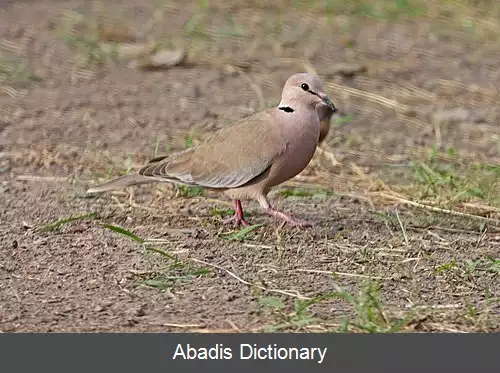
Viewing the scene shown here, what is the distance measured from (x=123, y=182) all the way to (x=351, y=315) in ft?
4.95

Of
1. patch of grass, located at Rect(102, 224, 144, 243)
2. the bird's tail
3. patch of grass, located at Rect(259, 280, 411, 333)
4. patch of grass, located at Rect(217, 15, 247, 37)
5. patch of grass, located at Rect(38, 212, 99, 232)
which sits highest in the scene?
patch of grass, located at Rect(259, 280, 411, 333)

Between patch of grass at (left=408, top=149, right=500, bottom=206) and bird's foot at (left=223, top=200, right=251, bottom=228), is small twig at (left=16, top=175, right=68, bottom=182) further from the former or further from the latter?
patch of grass at (left=408, top=149, right=500, bottom=206)

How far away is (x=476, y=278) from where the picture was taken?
14.8 ft

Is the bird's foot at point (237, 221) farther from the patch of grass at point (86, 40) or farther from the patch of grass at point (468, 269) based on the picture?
the patch of grass at point (86, 40)

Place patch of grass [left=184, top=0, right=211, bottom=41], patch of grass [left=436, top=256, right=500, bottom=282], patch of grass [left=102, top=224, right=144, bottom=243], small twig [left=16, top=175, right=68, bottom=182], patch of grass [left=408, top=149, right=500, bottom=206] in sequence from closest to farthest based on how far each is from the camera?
1. patch of grass [left=436, top=256, right=500, bottom=282]
2. patch of grass [left=102, top=224, right=144, bottom=243]
3. patch of grass [left=408, top=149, right=500, bottom=206]
4. small twig [left=16, top=175, right=68, bottom=182]
5. patch of grass [left=184, top=0, right=211, bottom=41]

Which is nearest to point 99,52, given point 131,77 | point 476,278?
point 131,77

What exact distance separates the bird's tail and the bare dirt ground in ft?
0.37

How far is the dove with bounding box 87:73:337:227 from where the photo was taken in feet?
15.9

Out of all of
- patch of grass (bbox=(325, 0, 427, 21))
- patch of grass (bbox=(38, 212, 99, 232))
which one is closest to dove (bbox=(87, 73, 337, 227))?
patch of grass (bbox=(38, 212, 99, 232))

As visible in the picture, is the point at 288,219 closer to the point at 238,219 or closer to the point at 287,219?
the point at 287,219

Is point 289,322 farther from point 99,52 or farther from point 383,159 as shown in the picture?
point 99,52

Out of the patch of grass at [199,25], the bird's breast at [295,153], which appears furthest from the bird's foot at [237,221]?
the patch of grass at [199,25]

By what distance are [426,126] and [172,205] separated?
2.12m

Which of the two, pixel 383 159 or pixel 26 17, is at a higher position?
pixel 383 159
